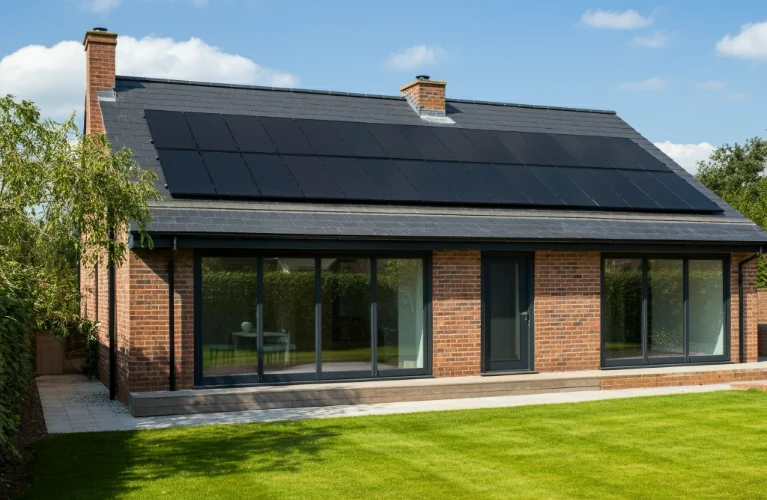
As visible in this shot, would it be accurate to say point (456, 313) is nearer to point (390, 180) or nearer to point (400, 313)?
point (400, 313)

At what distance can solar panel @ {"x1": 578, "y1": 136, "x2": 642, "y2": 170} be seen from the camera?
703 inches

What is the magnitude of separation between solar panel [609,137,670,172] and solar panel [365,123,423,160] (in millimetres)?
4863

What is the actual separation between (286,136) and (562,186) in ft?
17.0

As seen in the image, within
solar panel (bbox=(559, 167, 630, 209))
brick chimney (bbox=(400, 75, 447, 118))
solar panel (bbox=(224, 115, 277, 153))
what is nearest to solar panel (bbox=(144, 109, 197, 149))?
solar panel (bbox=(224, 115, 277, 153))

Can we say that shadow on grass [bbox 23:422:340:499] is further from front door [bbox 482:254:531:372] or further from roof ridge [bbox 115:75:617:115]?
roof ridge [bbox 115:75:617:115]

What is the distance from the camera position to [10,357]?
945 centimetres

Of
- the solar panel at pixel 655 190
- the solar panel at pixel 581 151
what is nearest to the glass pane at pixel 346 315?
the solar panel at pixel 581 151

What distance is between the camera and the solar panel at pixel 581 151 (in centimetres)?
1766

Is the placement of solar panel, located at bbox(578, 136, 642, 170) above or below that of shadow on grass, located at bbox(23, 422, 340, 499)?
above

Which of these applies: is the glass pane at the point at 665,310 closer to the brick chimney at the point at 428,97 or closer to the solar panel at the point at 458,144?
the solar panel at the point at 458,144

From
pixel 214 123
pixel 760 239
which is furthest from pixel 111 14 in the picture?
pixel 760 239

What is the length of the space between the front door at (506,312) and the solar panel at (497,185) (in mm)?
1113

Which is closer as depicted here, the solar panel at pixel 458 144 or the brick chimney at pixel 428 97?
the solar panel at pixel 458 144

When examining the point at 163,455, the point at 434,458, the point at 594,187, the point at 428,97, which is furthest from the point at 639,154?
the point at 163,455
